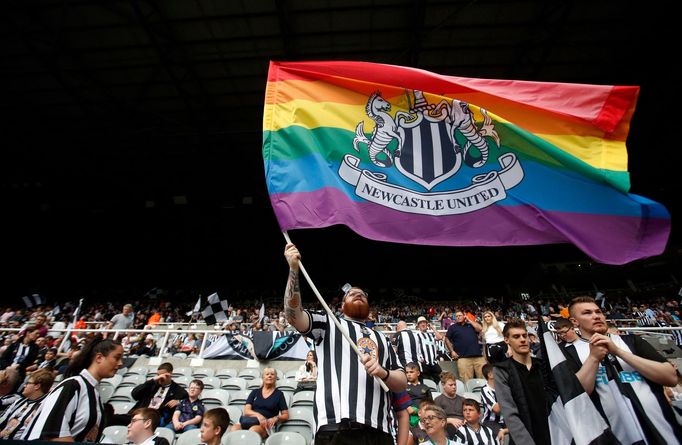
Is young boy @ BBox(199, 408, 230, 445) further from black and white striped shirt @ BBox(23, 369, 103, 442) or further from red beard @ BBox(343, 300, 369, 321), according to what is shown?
red beard @ BBox(343, 300, 369, 321)

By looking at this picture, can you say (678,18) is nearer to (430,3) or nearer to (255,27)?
(430,3)

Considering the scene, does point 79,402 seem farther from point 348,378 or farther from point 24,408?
point 348,378

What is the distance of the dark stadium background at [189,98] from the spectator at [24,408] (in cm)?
927

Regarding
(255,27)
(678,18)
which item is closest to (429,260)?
(678,18)

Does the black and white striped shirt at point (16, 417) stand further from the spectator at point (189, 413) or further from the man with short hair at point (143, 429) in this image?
the spectator at point (189, 413)

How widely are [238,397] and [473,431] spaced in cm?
343

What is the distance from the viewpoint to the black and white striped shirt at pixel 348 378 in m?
1.78

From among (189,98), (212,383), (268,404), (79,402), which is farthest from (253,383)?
(189,98)

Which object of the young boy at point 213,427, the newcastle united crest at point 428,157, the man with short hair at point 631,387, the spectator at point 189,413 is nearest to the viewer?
the man with short hair at point 631,387

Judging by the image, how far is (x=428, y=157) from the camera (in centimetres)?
304

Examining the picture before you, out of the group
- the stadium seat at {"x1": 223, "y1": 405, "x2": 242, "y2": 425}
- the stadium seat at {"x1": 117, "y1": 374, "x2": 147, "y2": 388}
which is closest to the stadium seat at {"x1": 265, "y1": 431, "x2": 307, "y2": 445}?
the stadium seat at {"x1": 223, "y1": 405, "x2": 242, "y2": 425}

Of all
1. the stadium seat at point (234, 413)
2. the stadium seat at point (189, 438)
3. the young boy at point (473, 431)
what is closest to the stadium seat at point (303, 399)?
the stadium seat at point (234, 413)

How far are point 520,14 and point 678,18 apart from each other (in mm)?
4403

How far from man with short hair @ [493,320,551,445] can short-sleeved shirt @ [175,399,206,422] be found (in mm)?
3790
